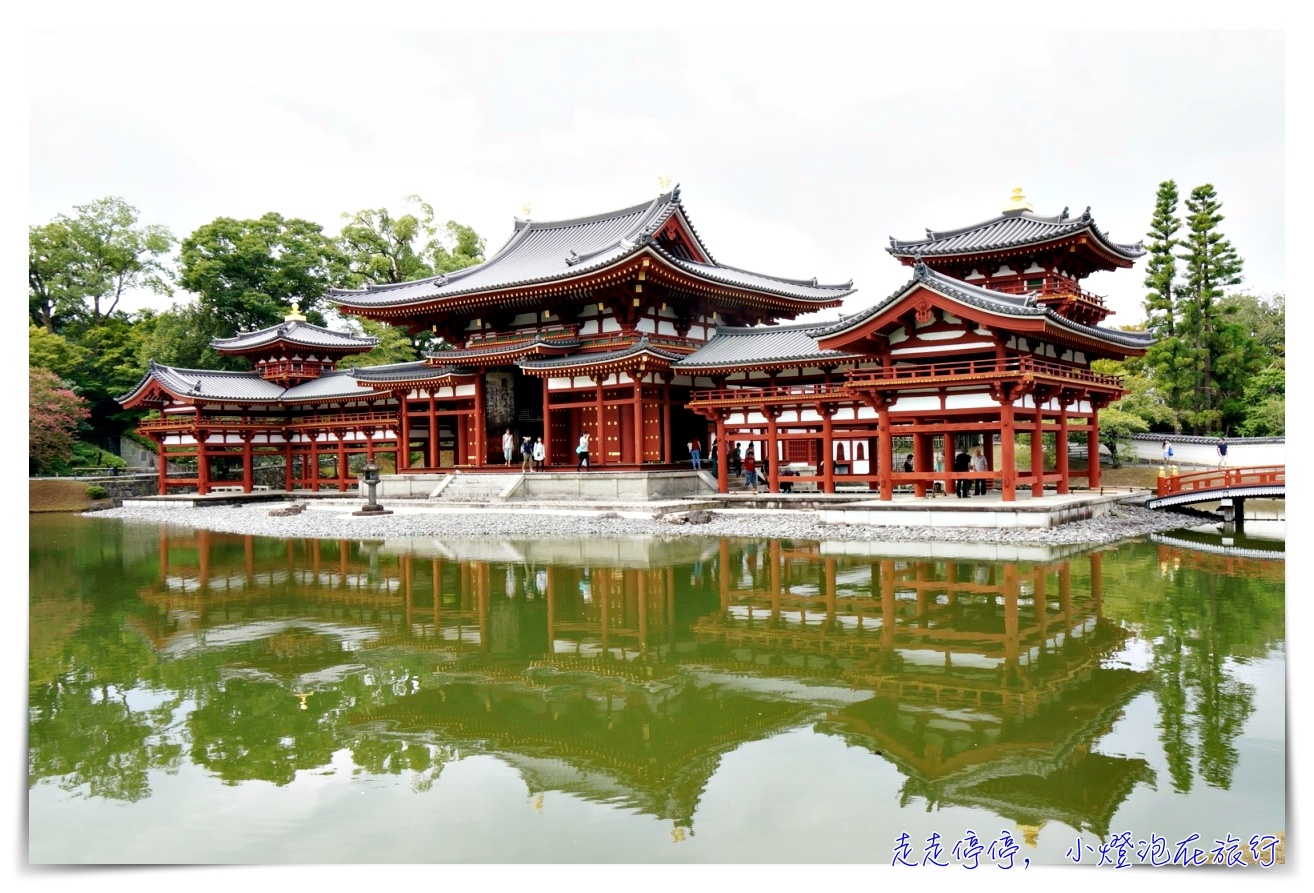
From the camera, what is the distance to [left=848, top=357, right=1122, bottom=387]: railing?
60.1 ft

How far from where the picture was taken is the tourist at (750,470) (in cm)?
2634

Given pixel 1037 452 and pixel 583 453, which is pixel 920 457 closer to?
pixel 1037 452

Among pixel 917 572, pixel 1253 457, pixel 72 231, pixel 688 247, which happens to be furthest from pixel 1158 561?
pixel 72 231

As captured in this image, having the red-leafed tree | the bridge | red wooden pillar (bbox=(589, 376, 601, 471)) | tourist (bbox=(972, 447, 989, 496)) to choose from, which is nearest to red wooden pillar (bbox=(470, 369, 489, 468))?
red wooden pillar (bbox=(589, 376, 601, 471))

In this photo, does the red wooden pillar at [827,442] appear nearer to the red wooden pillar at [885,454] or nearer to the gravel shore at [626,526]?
the gravel shore at [626,526]

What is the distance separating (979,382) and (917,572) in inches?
281

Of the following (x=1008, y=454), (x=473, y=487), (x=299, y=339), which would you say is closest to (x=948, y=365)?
(x=1008, y=454)

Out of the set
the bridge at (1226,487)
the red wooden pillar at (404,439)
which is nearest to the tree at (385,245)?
the red wooden pillar at (404,439)

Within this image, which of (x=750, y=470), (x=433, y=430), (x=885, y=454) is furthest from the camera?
(x=433, y=430)

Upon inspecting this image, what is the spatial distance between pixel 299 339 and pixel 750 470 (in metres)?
22.6

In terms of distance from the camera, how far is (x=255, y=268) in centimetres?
4794

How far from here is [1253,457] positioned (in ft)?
105

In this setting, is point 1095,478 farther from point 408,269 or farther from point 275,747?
point 408,269

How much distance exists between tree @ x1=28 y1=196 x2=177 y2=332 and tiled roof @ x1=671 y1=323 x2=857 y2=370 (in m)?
38.1
